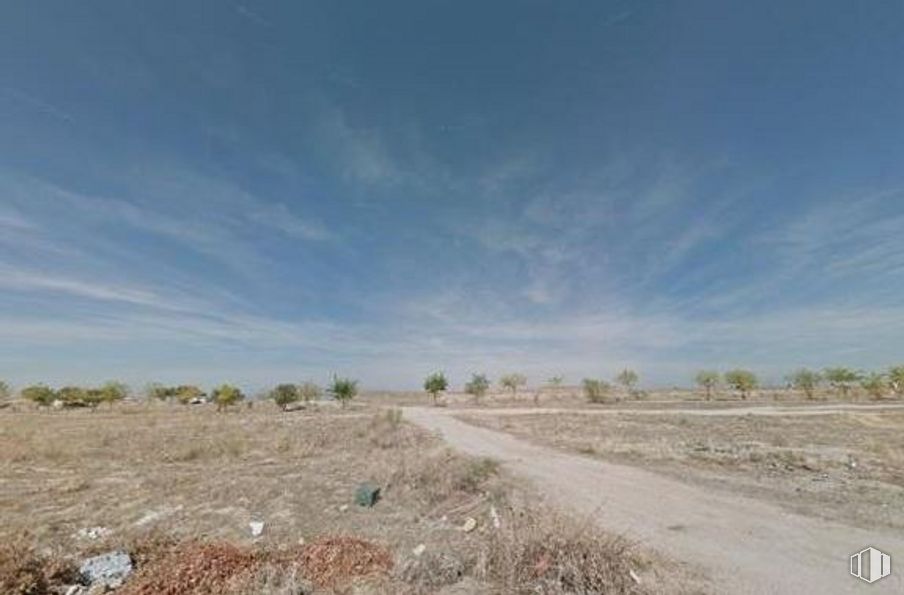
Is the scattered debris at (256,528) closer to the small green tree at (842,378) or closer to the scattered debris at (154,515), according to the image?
the scattered debris at (154,515)

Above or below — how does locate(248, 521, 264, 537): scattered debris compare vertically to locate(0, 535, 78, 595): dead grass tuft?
below

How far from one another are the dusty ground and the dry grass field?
6.86 m

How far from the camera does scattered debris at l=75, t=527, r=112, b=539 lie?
10.9 metres

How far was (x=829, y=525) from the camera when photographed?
429 inches

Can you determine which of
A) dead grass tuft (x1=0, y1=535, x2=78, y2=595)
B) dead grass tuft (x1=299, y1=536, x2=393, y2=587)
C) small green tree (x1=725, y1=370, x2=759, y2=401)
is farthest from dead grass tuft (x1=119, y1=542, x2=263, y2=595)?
small green tree (x1=725, y1=370, x2=759, y2=401)

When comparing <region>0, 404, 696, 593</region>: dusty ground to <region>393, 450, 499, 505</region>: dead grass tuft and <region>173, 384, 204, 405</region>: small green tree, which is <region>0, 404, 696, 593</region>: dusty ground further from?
<region>173, 384, 204, 405</region>: small green tree

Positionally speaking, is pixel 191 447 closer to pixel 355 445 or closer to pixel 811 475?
pixel 355 445

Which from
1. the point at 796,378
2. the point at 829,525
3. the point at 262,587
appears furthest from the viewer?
the point at 796,378

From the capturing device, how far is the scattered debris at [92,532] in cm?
1086

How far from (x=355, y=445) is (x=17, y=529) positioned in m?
17.3

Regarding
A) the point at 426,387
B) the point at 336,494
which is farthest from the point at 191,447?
the point at 426,387

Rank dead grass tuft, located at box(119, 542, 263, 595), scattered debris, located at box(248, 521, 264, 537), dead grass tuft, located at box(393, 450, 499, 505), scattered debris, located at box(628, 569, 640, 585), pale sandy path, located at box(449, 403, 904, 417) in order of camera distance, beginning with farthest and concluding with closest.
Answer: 1. pale sandy path, located at box(449, 403, 904, 417)
2. dead grass tuft, located at box(393, 450, 499, 505)
3. scattered debris, located at box(248, 521, 264, 537)
4. scattered debris, located at box(628, 569, 640, 585)
5. dead grass tuft, located at box(119, 542, 263, 595)

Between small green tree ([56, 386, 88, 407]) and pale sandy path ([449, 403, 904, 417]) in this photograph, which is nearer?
pale sandy path ([449, 403, 904, 417])

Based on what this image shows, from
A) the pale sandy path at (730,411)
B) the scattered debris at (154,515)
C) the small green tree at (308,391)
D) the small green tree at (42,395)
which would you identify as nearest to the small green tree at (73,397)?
the small green tree at (42,395)
